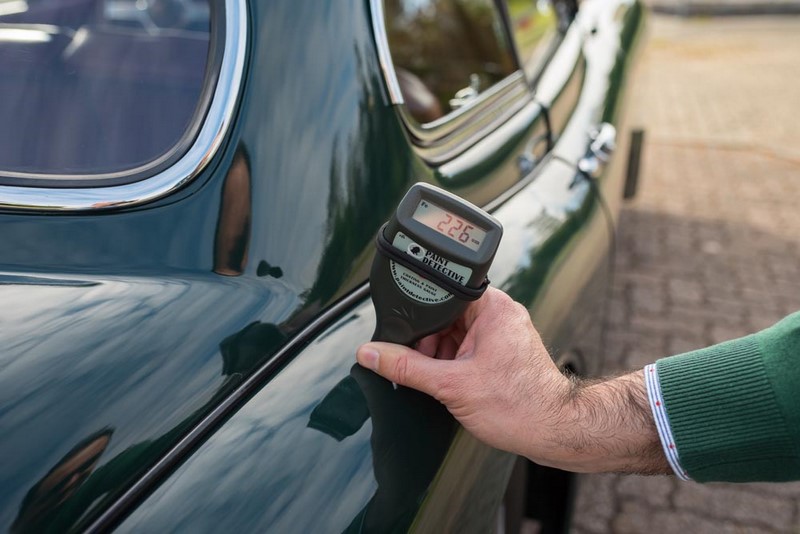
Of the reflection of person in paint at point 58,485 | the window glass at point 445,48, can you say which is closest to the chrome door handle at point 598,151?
the window glass at point 445,48

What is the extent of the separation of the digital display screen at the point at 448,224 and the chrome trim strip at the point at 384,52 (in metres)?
0.44

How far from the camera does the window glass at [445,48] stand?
2535mm

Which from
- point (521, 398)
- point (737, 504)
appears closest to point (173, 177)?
point (521, 398)

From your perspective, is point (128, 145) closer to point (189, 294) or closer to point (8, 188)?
point (8, 188)

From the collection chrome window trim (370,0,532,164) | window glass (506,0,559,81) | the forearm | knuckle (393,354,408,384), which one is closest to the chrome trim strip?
chrome window trim (370,0,532,164)

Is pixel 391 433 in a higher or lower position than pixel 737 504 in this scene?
higher

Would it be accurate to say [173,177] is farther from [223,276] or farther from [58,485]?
[58,485]

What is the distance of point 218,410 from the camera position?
1168mm

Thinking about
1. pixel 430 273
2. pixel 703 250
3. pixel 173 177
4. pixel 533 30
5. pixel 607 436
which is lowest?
pixel 703 250

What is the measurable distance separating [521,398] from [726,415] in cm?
30

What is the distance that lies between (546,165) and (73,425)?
5.08 feet

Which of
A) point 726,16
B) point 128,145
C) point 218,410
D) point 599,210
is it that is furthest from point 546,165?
point 726,16

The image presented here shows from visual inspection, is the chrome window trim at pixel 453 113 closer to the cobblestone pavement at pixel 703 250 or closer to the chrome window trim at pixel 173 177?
the chrome window trim at pixel 173 177

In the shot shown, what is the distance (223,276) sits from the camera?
1.30 m
